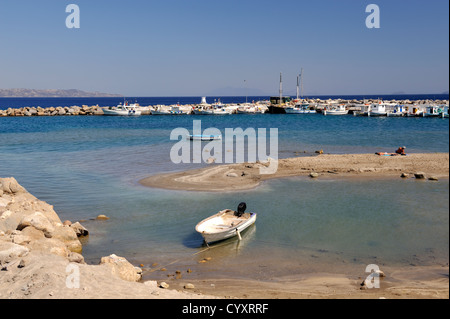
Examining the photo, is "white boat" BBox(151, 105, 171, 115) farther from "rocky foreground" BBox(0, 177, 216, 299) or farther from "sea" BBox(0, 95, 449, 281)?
"rocky foreground" BBox(0, 177, 216, 299)

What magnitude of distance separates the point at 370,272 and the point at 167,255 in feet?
22.5

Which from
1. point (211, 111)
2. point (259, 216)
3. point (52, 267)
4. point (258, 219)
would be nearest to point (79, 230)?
point (52, 267)

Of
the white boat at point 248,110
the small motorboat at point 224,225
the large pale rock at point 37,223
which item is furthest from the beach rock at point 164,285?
the white boat at point 248,110

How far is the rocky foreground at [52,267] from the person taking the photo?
33.0ft

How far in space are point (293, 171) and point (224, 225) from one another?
13.4 m

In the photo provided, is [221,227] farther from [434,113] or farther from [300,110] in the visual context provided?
[300,110]

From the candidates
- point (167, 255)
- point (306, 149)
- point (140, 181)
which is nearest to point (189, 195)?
point (140, 181)

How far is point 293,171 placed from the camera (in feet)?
96.3

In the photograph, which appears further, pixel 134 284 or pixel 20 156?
pixel 20 156

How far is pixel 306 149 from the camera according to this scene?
40.3 meters

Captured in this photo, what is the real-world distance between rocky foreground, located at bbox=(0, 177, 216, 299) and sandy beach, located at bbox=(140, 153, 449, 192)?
32.8ft

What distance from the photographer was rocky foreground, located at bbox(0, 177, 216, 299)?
1005cm

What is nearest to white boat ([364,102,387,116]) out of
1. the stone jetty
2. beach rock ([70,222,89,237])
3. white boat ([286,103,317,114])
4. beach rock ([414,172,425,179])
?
white boat ([286,103,317,114])
